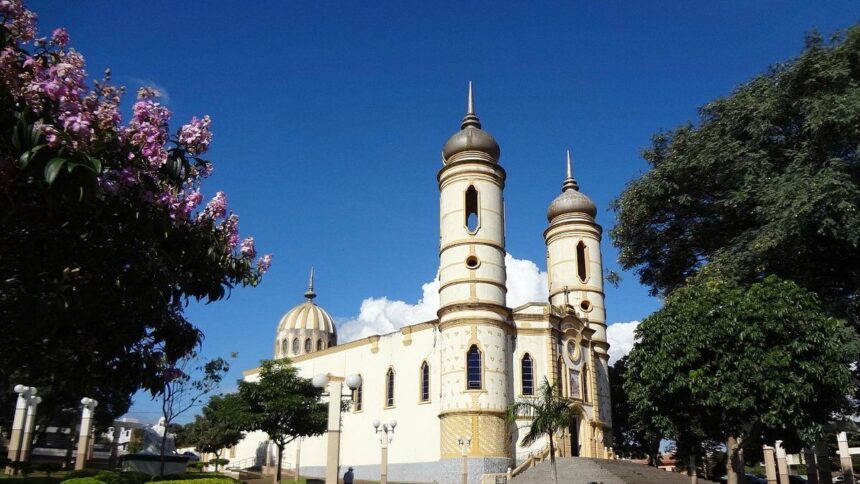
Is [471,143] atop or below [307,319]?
atop

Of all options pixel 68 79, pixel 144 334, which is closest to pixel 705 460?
pixel 144 334

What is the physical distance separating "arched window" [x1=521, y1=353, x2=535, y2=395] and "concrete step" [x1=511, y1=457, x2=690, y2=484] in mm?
3787

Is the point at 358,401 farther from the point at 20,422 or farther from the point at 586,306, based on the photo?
the point at 20,422

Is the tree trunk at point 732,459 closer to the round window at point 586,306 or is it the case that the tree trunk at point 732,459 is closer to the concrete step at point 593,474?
the concrete step at point 593,474

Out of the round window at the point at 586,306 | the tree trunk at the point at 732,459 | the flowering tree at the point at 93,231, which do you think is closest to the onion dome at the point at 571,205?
the round window at the point at 586,306

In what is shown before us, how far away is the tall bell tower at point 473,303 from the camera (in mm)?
32281

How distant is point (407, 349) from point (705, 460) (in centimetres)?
1979

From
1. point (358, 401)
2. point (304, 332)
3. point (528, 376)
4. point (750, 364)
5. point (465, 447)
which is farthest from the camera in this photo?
point (304, 332)

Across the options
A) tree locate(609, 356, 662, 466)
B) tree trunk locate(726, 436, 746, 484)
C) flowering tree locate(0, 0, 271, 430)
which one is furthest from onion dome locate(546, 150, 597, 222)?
flowering tree locate(0, 0, 271, 430)

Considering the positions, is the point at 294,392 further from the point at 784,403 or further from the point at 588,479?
the point at 784,403

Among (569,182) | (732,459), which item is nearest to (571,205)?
(569,182)

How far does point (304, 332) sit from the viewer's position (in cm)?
5828

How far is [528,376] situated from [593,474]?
6659mm

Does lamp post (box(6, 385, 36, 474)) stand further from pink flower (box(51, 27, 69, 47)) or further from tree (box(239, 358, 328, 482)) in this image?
pink flower (box(51, 27, 69, 47))
